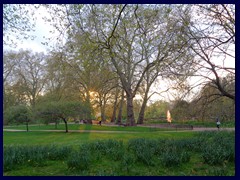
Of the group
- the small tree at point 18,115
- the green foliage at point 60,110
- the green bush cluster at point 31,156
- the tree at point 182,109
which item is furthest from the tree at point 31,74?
the green bush cluster at point 31,156

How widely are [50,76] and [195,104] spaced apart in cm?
2502

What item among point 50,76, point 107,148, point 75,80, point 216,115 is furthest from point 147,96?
point 107,148

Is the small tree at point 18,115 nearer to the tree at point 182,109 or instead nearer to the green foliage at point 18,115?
the green foliage at point 18,115

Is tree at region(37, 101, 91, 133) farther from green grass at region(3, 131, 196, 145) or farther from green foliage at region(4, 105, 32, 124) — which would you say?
green grass at region(3, 131, 196, 145)

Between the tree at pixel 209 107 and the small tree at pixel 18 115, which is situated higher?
the tree at pixel 209 107

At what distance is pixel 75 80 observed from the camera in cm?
3312

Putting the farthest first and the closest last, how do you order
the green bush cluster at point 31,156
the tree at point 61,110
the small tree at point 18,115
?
the small tree at point 18,115 < the tree at point 61,110 < the green bush cluster at point 31,156

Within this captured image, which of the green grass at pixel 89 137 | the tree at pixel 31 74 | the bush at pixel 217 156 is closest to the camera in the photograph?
the bush at pixel 217 156

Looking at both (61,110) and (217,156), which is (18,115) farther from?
(217,156)

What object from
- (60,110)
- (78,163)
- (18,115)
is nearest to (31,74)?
(18,115)

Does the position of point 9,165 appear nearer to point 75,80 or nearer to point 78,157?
point 78,157

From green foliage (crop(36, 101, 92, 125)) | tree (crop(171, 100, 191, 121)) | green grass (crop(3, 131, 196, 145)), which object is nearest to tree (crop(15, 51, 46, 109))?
green foliage (crop(36, 101, 92, 125))

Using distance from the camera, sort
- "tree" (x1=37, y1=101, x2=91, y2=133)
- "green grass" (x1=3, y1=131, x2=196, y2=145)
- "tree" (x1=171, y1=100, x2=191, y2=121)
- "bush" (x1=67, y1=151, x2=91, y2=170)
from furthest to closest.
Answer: "tree" (x1=37, y1=101, x2=91, y2=133)
"green grass" (x1=3, y1=131, x2=196, y2=145)
"tree" (x1=171, y1=100, x2=191, y2=121)
"bush" (x1=67, y1=151, x2=91, y2=170)

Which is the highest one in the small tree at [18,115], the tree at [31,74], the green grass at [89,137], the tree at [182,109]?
the tree at [31,74]
